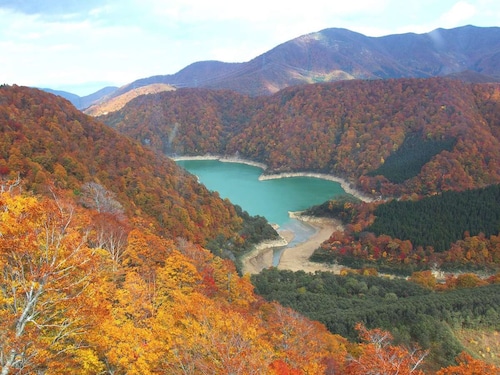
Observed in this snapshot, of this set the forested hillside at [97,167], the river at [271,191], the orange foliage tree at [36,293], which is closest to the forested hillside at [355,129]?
the river at [271,191]

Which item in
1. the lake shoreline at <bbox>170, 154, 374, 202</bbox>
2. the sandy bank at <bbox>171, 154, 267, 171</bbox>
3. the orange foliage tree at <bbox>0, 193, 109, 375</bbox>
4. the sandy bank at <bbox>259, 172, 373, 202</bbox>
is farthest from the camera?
the sandy bank at <bbox>171, 154, 267, 171</bbox>

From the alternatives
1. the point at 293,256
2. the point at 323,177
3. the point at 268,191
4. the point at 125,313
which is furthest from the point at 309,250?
the point at 323,177

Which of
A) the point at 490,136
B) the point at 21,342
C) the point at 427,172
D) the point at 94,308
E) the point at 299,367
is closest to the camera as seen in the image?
the point at 21,342

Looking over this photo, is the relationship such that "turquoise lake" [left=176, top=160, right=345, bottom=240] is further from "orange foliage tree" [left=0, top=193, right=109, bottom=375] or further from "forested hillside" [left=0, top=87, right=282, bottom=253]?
"orange foliage tree" [left=0, top=193, right=109, bottom=375]

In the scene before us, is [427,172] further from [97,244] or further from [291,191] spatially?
[97,244]

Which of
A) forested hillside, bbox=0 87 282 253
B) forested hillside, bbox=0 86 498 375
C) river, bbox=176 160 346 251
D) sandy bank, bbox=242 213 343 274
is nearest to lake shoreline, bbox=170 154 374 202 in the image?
river, bbox=176 160 346 251

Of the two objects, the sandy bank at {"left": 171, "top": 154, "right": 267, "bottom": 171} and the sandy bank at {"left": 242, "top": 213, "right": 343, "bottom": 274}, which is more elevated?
the sandy bank at {"left": 171, "top": 154, "right": 267, "bottom": 171}

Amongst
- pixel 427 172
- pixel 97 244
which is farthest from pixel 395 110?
pixel 97 244
